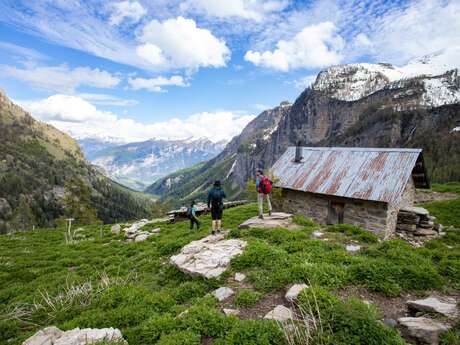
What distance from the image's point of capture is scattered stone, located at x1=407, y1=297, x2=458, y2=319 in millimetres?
6560

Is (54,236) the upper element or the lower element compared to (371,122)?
lower

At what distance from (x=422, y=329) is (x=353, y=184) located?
1457cm

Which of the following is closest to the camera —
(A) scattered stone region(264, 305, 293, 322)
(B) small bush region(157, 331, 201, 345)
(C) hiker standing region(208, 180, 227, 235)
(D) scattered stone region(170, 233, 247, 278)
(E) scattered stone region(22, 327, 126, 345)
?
(B) small bush region(157, 331, 201, 345)

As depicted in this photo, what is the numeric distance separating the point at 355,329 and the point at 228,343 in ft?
9.20

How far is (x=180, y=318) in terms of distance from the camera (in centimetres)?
709

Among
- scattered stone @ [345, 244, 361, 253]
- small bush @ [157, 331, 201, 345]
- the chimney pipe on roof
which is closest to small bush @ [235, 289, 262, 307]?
small bush @ [157, 331, 201, 345]

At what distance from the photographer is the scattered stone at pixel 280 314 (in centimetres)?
669

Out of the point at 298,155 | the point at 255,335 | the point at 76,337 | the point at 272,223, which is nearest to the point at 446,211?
the point at 298,155

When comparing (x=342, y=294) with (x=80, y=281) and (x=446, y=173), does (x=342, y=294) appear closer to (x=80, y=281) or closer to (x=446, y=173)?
(x=80, y=281)

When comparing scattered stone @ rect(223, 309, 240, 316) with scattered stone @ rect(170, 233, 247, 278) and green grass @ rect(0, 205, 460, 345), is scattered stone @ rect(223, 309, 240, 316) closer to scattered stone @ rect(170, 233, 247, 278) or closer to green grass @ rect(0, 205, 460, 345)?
green grass @ rect(0, 205, 460, 345)

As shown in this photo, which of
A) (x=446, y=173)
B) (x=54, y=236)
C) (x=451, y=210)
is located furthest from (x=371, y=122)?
(x=54, y=236)

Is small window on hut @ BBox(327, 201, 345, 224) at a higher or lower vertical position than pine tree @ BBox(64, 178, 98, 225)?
higher

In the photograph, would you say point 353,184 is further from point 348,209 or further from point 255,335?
point 255,335

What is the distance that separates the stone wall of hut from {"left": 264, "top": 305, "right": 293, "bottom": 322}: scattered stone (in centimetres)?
1361
